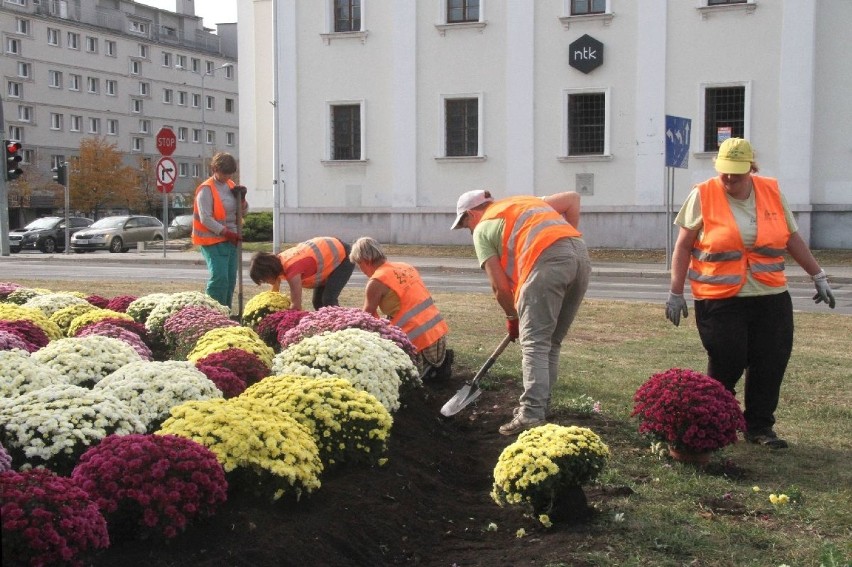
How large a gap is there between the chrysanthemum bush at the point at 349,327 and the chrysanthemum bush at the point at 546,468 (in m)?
2.38

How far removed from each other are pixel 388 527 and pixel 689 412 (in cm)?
197

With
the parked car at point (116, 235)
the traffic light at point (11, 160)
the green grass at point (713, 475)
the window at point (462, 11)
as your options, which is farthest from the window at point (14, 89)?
the green grass at point (713, 475)

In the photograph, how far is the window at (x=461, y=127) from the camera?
31344 millimetres

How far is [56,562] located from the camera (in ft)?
10.7

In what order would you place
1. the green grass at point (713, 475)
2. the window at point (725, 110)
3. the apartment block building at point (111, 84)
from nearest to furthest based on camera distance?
the green grass at point (713, 475) → the window at point (725, 110) → the apartment block building at point (111, 84)

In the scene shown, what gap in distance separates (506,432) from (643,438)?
2.81 ft

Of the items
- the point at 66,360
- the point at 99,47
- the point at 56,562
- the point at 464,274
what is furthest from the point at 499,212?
the point at 99,47

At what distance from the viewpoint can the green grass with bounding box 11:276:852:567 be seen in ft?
14.6

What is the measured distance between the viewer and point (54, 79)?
76.7 meters

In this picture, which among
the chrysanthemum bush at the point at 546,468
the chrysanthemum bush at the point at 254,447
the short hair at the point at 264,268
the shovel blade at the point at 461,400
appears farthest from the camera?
the short hair at the point at 264,268

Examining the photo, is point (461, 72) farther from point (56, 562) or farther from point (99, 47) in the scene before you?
point (99, 47)

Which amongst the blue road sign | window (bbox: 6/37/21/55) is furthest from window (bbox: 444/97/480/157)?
window (bbox: 6/37/21/55)

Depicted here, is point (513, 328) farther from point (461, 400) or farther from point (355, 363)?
point (355, 363)

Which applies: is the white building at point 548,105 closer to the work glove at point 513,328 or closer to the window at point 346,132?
the window at point 346,132
